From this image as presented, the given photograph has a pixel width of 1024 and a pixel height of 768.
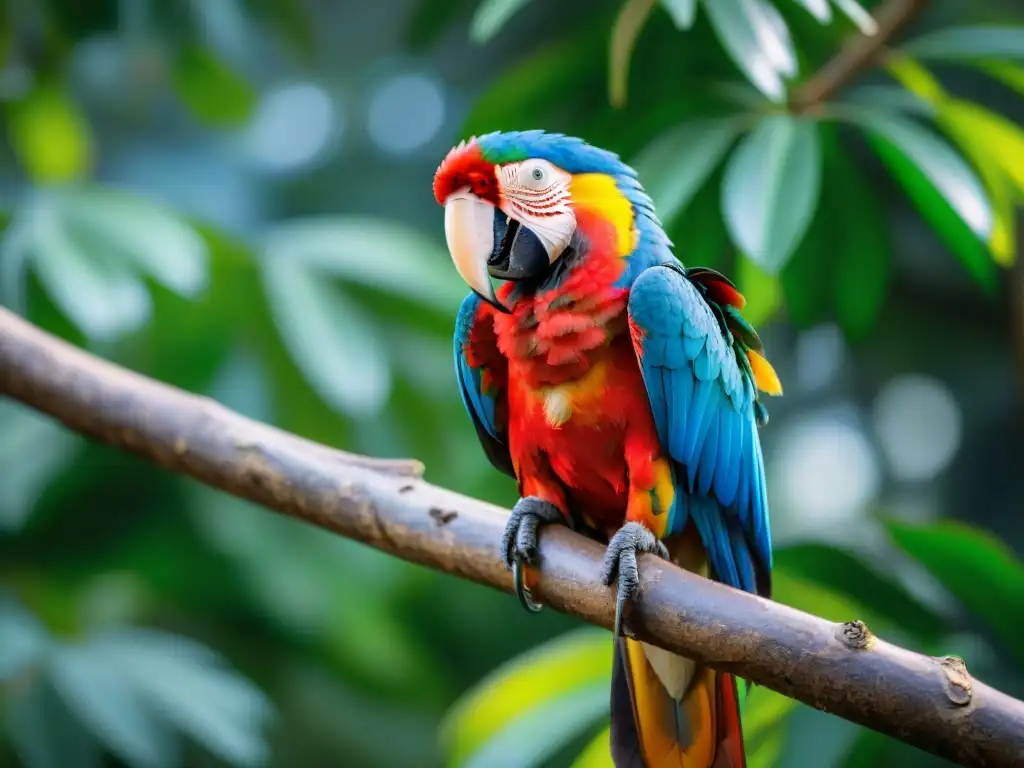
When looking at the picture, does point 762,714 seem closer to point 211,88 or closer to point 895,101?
point 895,101

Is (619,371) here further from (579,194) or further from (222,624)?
(222,624)

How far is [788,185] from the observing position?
1093 millimetres

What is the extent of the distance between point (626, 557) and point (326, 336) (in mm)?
895

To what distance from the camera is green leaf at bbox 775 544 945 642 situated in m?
1.27

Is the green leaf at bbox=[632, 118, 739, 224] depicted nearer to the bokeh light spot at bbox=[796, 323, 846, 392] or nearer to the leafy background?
the leafy background

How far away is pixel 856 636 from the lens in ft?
2.64

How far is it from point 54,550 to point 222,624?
0.45 m

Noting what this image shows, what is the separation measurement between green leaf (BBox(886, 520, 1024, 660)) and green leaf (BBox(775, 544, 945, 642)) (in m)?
0.06

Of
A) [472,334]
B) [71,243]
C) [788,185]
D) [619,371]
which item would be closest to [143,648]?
[71,243]

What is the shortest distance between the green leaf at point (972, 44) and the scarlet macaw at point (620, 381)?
20.1 inches

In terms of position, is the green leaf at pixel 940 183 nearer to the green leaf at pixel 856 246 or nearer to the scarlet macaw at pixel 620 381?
the green leaf at pixel 856 246

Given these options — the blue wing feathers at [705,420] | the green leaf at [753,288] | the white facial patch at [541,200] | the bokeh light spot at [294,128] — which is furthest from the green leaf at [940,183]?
the bokeh light spot at [294,128]

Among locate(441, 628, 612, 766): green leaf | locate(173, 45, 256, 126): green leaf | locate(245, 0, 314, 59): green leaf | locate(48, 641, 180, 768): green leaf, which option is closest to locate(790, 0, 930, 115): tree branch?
locate(441, 628, 612, 766): green leaf

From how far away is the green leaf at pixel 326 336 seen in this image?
1.65 meters
